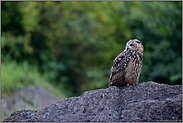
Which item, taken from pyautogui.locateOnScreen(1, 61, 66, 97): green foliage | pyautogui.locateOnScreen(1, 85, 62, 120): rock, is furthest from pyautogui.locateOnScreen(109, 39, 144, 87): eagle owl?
pyautogui.locateOnScreen(1, 61, 66, 97): green foliage

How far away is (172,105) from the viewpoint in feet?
12.0

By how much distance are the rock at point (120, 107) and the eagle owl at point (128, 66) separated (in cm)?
28

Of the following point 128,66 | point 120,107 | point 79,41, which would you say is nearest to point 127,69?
point 128,66

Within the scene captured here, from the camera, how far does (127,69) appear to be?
4.66 m

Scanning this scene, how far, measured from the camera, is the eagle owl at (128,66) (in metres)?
4.64

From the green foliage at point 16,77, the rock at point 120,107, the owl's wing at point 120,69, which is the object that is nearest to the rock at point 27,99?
the green foliage at point 16,77

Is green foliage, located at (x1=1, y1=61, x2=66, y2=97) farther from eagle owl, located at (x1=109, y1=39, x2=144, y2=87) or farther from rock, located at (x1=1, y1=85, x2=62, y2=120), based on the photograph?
eagle owl, located at (x1=109, y1=39, x2=144, y2=87)

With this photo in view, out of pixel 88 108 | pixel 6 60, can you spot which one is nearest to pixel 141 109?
pixel 88 108

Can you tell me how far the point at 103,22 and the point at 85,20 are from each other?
107 centimetres

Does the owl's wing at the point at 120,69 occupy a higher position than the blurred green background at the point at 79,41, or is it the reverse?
the blurred green background at the point at 79,41

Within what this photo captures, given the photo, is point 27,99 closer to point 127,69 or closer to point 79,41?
point 127,69

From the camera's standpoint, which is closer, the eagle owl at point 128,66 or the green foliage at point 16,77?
the eagle owl at point 128,66

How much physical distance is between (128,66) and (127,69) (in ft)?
0.19

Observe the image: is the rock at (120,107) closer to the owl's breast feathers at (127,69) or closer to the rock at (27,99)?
the owl's breast feathers at (127,69)
